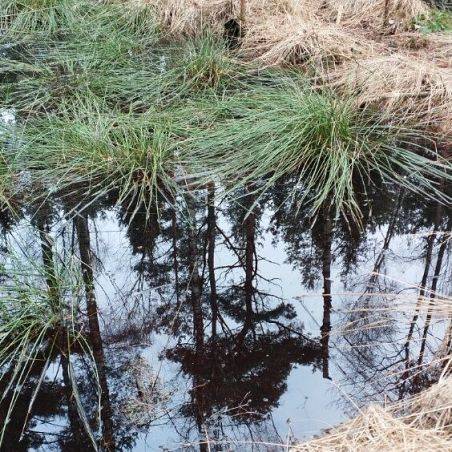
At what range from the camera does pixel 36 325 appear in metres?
2.22

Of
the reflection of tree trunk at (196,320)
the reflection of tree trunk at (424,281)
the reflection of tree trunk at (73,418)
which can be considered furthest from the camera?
the reflection of tree trunk at (424,281)

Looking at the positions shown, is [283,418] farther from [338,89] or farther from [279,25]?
[279,25]

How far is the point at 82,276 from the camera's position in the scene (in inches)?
94.7

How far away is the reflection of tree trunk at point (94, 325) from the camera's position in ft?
6.33

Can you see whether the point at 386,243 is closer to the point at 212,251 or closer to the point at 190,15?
the point at 212,251

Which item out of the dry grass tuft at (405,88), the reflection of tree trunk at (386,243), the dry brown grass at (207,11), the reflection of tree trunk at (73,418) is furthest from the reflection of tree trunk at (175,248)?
the dry brown grass at (207,11)

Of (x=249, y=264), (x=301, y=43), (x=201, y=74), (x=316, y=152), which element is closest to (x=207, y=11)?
(x=301, y=43)

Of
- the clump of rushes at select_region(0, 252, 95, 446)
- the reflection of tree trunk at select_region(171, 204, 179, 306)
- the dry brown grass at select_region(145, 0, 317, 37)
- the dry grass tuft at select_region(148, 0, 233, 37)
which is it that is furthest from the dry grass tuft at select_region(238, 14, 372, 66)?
the clump of rushes at select_region(0, 252, 95, 446)

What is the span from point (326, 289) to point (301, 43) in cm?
231

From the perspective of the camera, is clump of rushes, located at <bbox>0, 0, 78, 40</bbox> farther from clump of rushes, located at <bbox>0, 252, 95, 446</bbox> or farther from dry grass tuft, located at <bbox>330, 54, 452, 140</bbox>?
clump of rushes, located at <bbox>0, 252, 95, 446</bbox>

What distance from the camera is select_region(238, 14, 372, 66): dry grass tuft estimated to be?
13.9 feet

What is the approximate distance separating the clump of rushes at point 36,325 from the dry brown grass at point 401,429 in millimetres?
785

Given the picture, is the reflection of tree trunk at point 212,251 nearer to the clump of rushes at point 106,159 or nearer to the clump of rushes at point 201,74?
the clump of rushes at point 106,159

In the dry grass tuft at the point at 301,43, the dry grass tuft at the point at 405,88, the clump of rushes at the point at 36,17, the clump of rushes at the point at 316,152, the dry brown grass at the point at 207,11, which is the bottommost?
the clump of rushes at the point at 316,152
